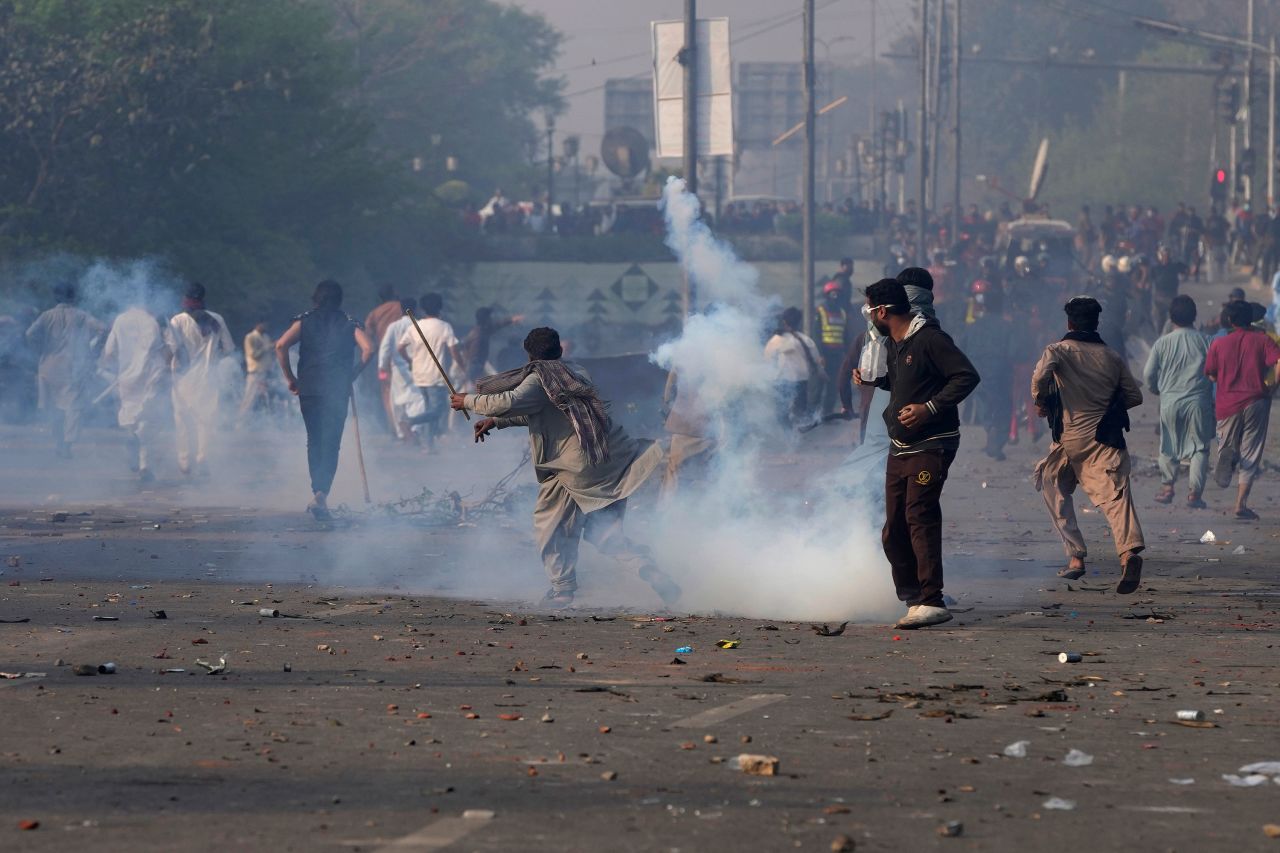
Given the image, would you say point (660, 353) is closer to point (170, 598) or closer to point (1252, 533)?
point (170, 598)

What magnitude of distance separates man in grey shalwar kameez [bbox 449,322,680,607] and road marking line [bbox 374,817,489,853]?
4.79 m

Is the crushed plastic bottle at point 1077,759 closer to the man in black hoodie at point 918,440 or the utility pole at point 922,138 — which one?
the man in black hoodie at point 918,440

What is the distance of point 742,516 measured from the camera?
441 inches

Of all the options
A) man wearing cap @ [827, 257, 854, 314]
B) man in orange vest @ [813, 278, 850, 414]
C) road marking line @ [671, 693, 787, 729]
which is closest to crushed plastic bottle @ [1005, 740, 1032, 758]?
road marking line @ [671, 693, 787, 729]

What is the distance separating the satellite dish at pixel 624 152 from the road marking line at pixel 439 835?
43939 mm

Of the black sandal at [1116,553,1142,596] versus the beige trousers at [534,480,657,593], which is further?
the black sandal at [1116,553,1142,596]

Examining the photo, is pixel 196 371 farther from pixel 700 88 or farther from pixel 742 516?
pixel 742 516

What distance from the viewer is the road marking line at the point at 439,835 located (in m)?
5.04

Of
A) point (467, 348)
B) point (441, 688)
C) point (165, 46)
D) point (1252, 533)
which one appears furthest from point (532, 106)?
point (441, 688)

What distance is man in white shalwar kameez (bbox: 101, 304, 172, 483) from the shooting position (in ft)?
58.1

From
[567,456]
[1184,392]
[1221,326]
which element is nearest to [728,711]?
[567,456]

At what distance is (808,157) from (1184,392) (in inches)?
607

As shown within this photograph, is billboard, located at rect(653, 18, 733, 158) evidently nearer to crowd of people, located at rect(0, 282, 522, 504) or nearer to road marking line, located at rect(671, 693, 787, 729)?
crowd of people, located at rect(0, 282, 522, 504)

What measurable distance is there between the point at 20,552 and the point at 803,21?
2068 cm
